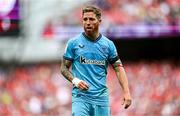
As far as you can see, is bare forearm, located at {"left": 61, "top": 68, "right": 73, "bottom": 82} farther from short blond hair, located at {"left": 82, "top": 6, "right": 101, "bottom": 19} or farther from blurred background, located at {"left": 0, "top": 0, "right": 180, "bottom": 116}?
blurred background, located at {"left": 0, "top": 0, "right": 180, "bottom": 116}

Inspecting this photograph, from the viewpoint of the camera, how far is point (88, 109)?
7664 millimetres

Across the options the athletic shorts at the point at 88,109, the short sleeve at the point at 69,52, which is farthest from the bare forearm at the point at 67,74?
the athletic shorts at the point at 88,109

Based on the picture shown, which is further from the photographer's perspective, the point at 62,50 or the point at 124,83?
the point at 62,50

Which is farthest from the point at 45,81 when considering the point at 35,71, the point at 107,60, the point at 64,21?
the point at 107,60

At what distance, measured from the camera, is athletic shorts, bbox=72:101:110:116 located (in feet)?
24.9

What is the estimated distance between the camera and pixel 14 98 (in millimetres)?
17438

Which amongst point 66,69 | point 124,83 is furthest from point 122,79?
point 66,69

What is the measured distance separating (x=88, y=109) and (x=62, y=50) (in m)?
9.91

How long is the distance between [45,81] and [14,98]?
0.90m

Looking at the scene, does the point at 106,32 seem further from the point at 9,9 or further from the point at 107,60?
the point at 107,60

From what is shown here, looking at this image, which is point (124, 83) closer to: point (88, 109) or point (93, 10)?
point (88, 109)

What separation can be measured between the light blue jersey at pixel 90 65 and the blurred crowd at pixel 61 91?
956 cm

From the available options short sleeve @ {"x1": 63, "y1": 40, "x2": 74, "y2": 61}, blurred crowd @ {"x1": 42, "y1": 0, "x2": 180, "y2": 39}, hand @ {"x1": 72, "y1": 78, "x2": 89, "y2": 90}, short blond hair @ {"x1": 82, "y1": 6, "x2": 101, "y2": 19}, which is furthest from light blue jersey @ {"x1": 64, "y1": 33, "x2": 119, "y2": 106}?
blurred crowd @ {"x1": 42, "y1": 0, "x2": 180, "y2": 39}

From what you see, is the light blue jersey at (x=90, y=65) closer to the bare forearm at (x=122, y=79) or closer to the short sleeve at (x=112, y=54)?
the short sleeve at (x=112, y=54)
